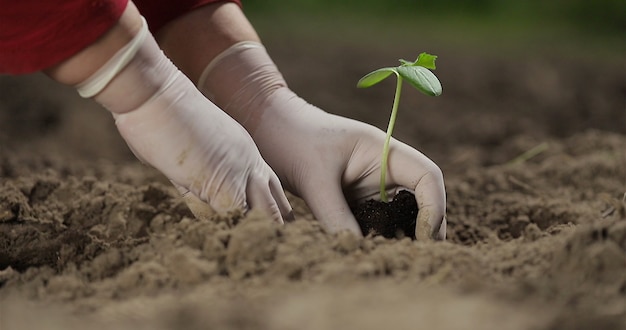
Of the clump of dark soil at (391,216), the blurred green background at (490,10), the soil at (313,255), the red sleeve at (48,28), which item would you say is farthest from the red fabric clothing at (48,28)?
the blurred green background at (490,10)

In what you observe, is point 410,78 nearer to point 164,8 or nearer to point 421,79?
point 421,79

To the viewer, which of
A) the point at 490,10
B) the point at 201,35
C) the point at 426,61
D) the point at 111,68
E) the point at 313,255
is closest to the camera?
the point at 313,255

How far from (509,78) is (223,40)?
219 centimetres

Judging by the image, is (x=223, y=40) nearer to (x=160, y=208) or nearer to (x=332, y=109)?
(x=160, y=208)

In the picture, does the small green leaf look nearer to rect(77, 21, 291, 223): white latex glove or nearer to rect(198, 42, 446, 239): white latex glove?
rect(198, 42, 446, 239): white latex glove

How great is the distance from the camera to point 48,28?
3.65 ft

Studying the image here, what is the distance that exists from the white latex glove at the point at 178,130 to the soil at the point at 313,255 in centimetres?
9

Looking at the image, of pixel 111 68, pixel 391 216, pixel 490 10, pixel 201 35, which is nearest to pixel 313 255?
pixel 391 216

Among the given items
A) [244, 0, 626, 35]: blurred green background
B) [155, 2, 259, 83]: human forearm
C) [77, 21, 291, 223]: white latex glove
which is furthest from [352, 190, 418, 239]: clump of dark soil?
[244, 0, 626, 35]: blurred green background

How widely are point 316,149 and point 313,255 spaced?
366 millimetres

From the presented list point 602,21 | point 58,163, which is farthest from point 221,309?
point 602,21

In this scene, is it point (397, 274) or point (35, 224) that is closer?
point (397, 274)

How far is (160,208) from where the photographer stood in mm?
→ 1484

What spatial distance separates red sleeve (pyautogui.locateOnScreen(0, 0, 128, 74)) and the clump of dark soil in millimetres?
539
